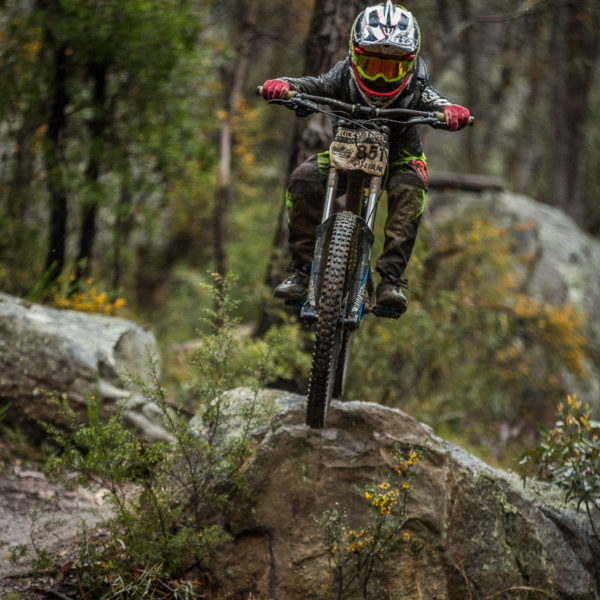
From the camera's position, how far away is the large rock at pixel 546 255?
11.5 meters

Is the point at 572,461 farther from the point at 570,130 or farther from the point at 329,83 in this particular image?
the point at 570,130

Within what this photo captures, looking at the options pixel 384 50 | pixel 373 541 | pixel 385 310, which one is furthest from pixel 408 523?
pixel 384 50

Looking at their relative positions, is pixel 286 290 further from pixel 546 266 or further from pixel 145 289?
pixel 145 289

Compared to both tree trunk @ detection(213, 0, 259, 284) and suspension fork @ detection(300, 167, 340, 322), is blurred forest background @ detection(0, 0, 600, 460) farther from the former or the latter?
suspension fork @ detection(300, 167, 340, 322)

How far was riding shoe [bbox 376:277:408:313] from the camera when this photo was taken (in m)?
4.40

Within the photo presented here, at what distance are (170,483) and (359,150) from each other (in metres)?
2.23

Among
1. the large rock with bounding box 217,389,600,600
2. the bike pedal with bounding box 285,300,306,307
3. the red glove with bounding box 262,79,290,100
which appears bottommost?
the large rock with bounding box 217,389,600,600

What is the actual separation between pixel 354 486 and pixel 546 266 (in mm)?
8848

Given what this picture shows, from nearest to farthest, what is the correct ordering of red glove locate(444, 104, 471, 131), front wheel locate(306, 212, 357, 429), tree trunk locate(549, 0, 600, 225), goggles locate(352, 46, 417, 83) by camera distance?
front wheel locate(306, 212, 357, 429) → red glove locate(444, 104, 471, 131) → goggles locate(352, 46, 417, 83) → tree trunk locate(549, 0, 600, 225)

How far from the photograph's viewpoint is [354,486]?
4008mm

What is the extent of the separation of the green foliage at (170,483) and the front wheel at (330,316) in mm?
420

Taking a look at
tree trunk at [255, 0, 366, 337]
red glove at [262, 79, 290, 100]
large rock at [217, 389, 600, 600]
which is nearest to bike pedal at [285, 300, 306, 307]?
large rock at [217, 389, 600, 600]

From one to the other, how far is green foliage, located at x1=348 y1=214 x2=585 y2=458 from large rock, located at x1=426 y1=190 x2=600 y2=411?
8.2 inches

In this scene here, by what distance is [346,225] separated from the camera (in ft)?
13.7
